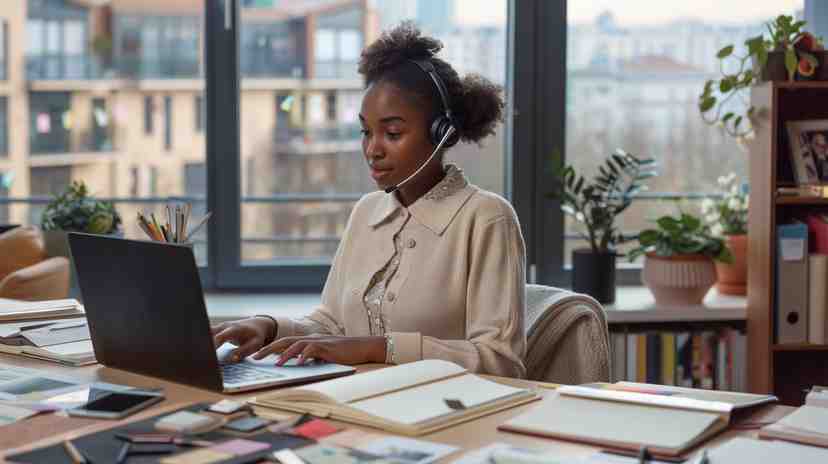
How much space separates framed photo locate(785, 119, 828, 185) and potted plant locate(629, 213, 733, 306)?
0.34m

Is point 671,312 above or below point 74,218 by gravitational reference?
below

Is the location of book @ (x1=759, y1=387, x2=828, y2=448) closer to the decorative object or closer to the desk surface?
the desk surface

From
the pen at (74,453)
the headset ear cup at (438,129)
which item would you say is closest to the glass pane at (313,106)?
the headset ear cup at (438,129)

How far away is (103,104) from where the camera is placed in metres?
4.00

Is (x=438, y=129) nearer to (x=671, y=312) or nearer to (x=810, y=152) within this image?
(x=671, y=312)

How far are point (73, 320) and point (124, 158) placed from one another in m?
1.89

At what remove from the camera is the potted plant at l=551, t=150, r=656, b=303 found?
143 inches

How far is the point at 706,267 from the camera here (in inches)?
141

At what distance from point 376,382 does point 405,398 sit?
0.07 meters

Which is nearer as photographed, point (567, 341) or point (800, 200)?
point (567, 341)

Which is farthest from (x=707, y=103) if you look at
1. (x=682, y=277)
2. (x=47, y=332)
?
(x=47, y=332)

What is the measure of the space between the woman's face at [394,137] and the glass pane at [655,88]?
2032 mm

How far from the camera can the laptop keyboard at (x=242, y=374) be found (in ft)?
5.49

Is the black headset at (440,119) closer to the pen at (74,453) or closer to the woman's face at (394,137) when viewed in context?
the woman's face at (394,137)
